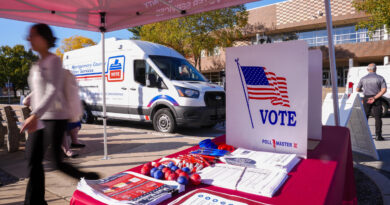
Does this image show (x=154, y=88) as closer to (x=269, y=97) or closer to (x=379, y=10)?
(x=269, y=97)

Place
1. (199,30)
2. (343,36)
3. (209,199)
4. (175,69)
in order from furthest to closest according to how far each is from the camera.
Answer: (343,36), (199,30), (175,69), (209,199)

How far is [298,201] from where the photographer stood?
41.9 inches

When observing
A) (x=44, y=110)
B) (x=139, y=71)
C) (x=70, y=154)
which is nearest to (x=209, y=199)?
(x=44, y=110)

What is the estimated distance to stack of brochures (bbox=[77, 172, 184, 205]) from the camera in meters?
1.05

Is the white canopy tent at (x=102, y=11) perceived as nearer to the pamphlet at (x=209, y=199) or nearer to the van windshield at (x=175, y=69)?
the van windshield at (x=175, y=69)

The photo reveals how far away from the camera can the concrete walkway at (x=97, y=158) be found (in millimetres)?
3349

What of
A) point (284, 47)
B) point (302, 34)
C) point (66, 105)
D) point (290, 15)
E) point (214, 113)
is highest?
point (290, 15)

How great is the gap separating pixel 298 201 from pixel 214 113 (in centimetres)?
629

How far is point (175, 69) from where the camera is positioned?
791 centimetres

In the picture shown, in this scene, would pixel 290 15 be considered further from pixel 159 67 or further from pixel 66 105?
pixel 66 105

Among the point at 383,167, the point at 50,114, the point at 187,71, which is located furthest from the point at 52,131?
the point at 187,71

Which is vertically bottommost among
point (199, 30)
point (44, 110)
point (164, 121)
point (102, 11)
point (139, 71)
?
point (164, 121)

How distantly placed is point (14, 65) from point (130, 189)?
59.0 metres

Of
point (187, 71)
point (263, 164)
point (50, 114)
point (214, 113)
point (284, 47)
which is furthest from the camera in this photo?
point (187, 71)
